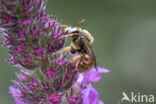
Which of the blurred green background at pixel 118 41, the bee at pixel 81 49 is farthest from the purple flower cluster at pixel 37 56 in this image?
the blurred green background at pixel 118 41

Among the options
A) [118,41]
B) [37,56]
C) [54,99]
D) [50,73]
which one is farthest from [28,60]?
[118,41]

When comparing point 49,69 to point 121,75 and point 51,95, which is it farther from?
point 121,75

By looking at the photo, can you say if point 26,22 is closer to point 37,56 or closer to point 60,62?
point 37,56

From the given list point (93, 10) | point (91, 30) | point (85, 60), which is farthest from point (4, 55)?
point (85, 60)

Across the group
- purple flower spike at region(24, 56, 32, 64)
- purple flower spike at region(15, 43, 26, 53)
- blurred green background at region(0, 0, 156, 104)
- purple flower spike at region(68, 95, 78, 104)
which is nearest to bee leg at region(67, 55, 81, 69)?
purple flower spike at region(68, 95, 78, 104)

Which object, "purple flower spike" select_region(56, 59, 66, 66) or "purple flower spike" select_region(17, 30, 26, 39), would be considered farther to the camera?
"purple flower spike" select_region(56, 59, 66, 66)

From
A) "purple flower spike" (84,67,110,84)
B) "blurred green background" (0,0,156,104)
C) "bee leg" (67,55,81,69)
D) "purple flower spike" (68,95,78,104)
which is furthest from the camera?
"blurred green background" (0,0,156,104)

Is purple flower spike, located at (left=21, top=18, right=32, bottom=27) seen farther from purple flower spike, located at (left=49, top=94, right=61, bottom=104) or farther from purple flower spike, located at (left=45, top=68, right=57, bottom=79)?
purple flower spike, located at (left=49, top=94, right=61, bottom=104)
